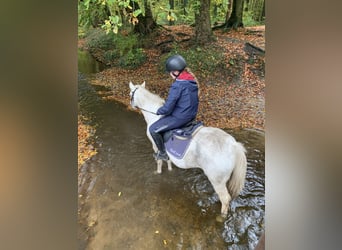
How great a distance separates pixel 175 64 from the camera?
1.47 m

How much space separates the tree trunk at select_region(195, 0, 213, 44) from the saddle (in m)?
0.45

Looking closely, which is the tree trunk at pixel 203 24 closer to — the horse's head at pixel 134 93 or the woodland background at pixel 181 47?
the woodland background at pixel 181 47

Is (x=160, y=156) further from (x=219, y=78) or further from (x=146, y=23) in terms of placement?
(x=146, y=23)

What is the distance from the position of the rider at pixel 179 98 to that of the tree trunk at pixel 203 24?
18 centimetres

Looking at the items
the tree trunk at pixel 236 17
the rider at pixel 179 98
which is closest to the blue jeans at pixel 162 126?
the rider at pixel 179 98

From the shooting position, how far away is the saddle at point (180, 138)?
146 cm

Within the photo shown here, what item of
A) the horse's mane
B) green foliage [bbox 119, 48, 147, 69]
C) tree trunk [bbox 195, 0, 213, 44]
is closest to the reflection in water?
the horse's mane

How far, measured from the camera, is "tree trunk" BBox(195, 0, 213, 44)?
1.56 metres

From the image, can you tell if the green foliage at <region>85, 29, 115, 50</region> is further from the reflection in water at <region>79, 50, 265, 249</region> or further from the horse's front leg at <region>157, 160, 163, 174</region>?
the horse's front leg at <region>157, 160, 163, 174</region>
